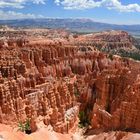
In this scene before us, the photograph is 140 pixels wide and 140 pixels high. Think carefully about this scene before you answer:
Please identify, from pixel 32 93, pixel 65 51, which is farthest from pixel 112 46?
pixel 32 93

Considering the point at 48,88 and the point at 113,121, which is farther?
the point at 48,88

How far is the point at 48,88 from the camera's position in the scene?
6475cm

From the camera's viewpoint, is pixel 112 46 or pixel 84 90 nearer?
pixel 84 90

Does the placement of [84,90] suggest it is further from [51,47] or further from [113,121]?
[51,47]

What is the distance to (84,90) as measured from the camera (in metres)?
73.4

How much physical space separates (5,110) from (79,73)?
48.0 metres

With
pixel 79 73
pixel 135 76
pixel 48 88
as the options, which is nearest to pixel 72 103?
pixel 48 88

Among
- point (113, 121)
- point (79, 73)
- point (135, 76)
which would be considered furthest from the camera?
point (79, 73)

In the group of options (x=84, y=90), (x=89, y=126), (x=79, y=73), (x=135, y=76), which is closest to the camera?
(x=89, y=126)

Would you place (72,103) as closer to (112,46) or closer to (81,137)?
(81,137)

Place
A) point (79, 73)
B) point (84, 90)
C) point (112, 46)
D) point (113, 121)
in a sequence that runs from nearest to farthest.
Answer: point (113, 121) → point (84, 90) → point (79, 73) → point (112, 46)

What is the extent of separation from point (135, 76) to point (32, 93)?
17.5 meters

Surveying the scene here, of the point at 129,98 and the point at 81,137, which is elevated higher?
the point at 129,98

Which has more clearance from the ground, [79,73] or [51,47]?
[51,47]
